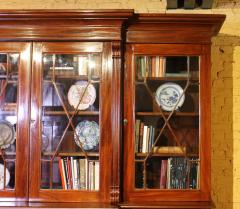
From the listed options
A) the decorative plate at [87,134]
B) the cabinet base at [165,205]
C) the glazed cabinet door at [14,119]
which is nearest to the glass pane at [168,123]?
the cabinet base at [165,205]

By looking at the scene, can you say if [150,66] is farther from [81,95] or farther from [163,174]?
[163,174]

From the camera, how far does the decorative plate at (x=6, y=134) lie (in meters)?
2.27

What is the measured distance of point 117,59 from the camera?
2.23 metres

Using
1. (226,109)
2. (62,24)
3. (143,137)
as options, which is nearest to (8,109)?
(62,24)

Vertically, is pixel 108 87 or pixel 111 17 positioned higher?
pixel 111 17

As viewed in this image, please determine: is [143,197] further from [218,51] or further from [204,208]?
[218,51]

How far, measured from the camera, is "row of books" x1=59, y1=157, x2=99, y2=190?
225cm

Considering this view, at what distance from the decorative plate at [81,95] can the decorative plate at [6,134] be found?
392mm

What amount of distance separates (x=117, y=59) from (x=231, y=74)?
0.90 meters

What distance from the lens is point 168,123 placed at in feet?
7.50

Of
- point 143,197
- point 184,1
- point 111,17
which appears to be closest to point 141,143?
point 143,197

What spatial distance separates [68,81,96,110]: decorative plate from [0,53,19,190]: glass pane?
1.10ft

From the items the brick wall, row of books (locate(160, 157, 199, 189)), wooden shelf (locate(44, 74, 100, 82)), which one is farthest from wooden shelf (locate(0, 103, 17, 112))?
the brick wall

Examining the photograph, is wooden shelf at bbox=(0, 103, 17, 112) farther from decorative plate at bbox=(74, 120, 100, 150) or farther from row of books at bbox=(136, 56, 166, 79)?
row of books at bbox=(136, 56, 166, 79)
